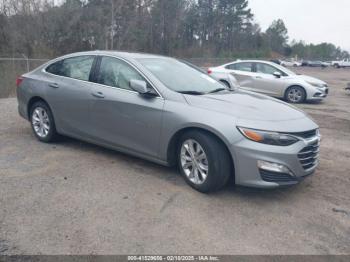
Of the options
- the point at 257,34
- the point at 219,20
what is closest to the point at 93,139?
the point at 219,20

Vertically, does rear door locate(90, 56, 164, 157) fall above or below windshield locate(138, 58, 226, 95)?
below

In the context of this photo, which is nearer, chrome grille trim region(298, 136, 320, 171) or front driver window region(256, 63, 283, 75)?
chrome grille trim region(298, 136, 320, 171)

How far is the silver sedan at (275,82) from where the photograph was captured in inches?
472

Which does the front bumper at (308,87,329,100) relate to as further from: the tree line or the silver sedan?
the tree line

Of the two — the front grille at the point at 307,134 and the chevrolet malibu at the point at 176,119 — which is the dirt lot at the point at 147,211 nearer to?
the chevrolet malibu at the point at 176,119

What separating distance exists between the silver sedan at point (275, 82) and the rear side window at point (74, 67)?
6888 mm

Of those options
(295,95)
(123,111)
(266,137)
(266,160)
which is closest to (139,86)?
(123,111)

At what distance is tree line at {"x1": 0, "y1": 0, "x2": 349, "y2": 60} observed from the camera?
85.1 feet

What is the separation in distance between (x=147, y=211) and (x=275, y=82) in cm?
961

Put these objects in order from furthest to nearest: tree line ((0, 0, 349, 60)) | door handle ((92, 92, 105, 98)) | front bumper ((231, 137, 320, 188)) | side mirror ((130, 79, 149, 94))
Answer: tree line ((0, 0, 349, 60))
door handle ((92, 92, 105, 98))
side mirror ((130, 79, 149, 94))
front bumper ((231, 137, 320, 188))

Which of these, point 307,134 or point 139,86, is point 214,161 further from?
point 139,86

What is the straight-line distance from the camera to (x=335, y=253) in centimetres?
309

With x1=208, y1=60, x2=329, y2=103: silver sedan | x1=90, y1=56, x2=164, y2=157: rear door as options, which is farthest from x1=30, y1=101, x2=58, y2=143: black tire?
x1=208, y1=60, x2=329, y2=103: silver sedan

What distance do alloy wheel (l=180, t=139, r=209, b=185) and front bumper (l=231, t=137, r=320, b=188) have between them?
39cm
